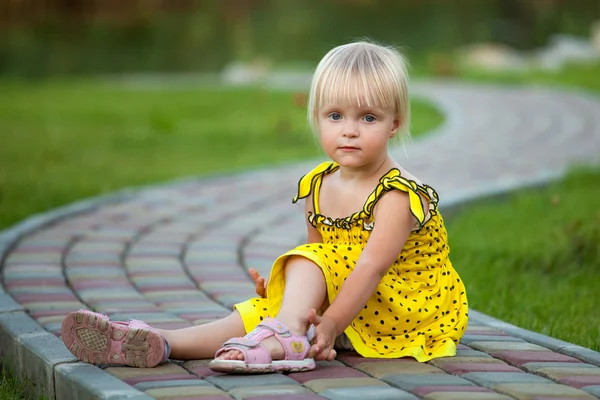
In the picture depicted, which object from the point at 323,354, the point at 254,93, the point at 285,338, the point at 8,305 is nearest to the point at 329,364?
the point at 323,354

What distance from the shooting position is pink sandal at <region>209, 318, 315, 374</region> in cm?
274

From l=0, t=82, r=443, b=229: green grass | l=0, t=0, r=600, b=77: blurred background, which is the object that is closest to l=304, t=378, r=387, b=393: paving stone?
l=0, t=82, r=443, b=229: green grass

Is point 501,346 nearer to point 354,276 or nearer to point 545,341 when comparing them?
point 545,341

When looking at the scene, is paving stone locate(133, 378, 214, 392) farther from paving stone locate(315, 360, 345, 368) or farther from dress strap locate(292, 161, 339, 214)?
dress strap locate(292, 161, 339, 214)

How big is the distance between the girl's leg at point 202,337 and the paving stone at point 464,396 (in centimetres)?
69

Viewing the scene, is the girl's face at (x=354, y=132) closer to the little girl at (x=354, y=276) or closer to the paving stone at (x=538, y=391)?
the little girl at (x=354, y=276)

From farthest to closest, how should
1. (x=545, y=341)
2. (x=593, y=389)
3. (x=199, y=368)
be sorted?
(x=545, y=341)
(x=199, y=368)
(x=593, y=389)

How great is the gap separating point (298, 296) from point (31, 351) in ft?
2.78

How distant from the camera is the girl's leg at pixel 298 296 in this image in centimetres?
283

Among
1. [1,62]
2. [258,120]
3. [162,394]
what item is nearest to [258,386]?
[162,394]

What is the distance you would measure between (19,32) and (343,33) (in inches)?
241

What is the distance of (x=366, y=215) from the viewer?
3059 millimetres

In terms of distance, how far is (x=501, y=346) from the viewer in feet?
10.3

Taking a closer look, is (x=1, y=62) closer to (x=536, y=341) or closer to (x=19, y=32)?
(x=19, y=32)
